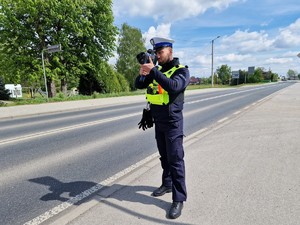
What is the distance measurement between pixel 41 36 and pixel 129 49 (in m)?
30.6

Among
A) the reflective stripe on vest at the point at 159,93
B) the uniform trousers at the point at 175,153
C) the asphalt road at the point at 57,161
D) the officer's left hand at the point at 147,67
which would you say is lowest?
the asphalt road at the point at 57,161

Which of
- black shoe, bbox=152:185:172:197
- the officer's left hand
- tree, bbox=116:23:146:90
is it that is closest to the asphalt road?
black shoe, bbox=152:185:172:197

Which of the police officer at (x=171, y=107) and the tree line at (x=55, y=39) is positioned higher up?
the tree line at (x=55, y=39)

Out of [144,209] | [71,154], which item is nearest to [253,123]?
[71,154]

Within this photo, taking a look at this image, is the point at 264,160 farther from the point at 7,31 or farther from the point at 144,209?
the point at 7,31

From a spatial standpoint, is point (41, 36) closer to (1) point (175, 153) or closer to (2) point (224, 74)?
(1) point (175, 153)

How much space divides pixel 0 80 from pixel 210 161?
28.0 metres

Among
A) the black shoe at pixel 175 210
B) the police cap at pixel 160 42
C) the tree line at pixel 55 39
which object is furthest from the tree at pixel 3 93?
the black shoe at pixel 175 210

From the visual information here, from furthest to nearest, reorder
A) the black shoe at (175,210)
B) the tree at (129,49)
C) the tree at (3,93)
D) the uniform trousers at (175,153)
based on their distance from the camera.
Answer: the tree at (129,49), the tree at (3,93), the uniform trousers at (175,153), the black shoe at (175,210)

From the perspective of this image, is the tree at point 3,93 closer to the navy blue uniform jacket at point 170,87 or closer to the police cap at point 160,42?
the navy blue uniform jacket at point 170,87

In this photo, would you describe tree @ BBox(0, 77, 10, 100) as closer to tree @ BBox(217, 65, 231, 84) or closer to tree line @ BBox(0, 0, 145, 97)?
tree line @ BBox(0, 0, 145, 97)

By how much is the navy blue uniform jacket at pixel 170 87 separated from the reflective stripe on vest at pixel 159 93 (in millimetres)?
46

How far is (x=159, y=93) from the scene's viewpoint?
3010mm

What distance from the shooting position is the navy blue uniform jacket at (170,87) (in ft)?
9.08
